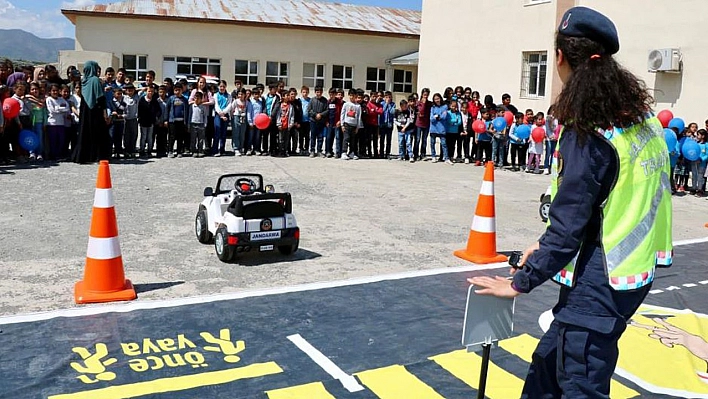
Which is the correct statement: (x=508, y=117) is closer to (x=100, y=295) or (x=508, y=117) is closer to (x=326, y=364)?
(x=100, y=295)

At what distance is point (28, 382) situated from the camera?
13.1 ft

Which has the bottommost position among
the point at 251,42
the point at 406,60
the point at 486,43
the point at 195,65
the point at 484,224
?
the point at 484,224

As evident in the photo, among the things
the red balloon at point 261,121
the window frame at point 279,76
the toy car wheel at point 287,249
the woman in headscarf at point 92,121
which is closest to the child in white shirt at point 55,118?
the woman in headscarf at point 92,121

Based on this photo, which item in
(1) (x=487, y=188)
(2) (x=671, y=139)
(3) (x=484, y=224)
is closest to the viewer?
(1) (x=487, y=188)

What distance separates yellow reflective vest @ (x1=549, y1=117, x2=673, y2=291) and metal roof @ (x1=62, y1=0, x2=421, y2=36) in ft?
112

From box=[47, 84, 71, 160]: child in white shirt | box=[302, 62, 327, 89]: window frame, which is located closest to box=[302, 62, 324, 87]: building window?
box=[302, 62, 327, 89]: window frame

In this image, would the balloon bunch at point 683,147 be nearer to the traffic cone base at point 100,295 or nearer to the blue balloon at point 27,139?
the traffic cone base at point 100,295

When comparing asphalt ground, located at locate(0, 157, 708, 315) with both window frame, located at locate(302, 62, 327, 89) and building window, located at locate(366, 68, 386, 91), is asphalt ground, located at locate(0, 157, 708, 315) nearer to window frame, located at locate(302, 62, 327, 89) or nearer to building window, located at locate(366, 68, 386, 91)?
window frame, located at locate(302, 62, 327, 89)

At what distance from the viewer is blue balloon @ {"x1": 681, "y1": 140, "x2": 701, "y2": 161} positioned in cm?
1331

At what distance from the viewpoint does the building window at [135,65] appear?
34.3 m

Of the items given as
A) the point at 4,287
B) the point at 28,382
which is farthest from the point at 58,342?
the point at 4,287

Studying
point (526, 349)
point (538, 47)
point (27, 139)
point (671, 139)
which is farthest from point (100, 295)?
point (538, 47)

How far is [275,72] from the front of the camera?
37000 millimetres

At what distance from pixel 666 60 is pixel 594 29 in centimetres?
1605
